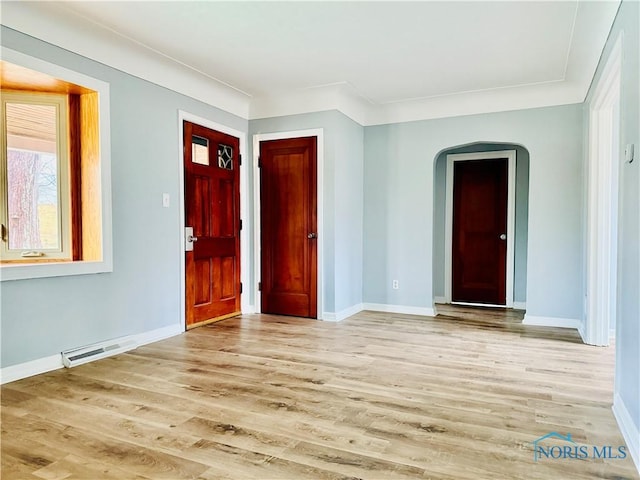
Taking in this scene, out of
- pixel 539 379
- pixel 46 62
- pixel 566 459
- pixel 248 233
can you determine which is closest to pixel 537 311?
pixel 539 379

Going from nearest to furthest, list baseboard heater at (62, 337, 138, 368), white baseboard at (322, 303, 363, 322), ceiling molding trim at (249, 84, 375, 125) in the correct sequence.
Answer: baseboard heater at (62, 337, 138, 368) → ceiling molding trim at (249, 84, 375, 125) → white baseboard at (322, 303, 363, 322)

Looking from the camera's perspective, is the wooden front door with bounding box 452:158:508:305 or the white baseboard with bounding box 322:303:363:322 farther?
the wooden front door with bounding box 452:158:508:305

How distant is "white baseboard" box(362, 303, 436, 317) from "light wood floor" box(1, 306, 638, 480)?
119 centimetres

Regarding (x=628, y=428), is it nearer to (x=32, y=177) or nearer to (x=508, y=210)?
(x=508, y=210)

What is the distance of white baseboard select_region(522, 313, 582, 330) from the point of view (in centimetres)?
441

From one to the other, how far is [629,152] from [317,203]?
3.03m

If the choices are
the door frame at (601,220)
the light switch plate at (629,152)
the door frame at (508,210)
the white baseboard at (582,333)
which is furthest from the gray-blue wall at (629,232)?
the door frame at (508,210)

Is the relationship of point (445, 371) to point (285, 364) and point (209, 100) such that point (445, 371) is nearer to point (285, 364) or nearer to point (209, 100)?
point (285, 364)

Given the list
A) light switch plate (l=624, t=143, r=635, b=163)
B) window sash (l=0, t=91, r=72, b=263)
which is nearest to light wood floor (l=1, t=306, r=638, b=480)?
window sash (l=0, t=91, r=72, b=263)

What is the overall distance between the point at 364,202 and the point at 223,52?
253 cm

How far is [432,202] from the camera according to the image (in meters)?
5.02

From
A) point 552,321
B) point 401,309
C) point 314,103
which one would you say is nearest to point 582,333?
point 552,321

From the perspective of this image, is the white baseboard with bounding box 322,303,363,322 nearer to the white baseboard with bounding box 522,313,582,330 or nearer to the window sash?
the white baseboard with bounding box 522,313,582,330

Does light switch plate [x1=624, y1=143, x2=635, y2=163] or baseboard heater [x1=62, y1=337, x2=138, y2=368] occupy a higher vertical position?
light switch plate [x1=624, y1=143, x2=635, y2=163]
